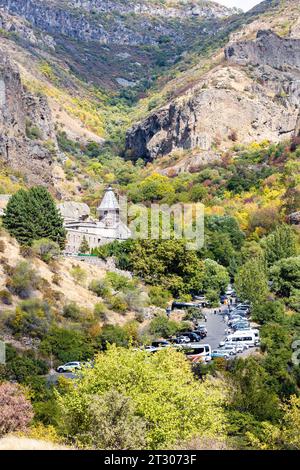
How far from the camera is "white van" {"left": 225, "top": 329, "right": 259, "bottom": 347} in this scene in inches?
1912

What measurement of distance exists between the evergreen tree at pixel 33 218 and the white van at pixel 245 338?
62.3 ft

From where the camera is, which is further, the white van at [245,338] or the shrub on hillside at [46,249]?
the shrub on hillside at [46,249]

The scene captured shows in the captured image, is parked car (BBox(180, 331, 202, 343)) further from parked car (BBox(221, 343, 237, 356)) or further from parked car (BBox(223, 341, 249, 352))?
parked car (BBox(221, 343, 237, 356))

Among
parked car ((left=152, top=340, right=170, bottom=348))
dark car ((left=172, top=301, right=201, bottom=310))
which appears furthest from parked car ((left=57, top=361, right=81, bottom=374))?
dark car ((left=172, top=301, right=201, bottom=310))

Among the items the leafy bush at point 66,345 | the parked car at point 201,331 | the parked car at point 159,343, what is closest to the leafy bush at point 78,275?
the parked car at point 201,331

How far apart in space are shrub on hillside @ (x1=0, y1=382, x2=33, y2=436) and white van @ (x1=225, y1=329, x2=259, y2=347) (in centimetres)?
1912

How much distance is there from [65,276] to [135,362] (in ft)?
92.4

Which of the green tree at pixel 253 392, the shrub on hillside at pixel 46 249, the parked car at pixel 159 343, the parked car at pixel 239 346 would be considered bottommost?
the green tree at pixel 253 392

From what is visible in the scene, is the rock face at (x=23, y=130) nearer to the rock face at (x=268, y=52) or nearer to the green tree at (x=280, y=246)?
the green tree at (x=280, y=246)

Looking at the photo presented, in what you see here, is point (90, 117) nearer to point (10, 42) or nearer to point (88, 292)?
point (10, 42)

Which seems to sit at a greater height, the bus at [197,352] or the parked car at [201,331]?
the parked car at [201,331]

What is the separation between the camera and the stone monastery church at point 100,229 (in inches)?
2790

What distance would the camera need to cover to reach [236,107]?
418ft
